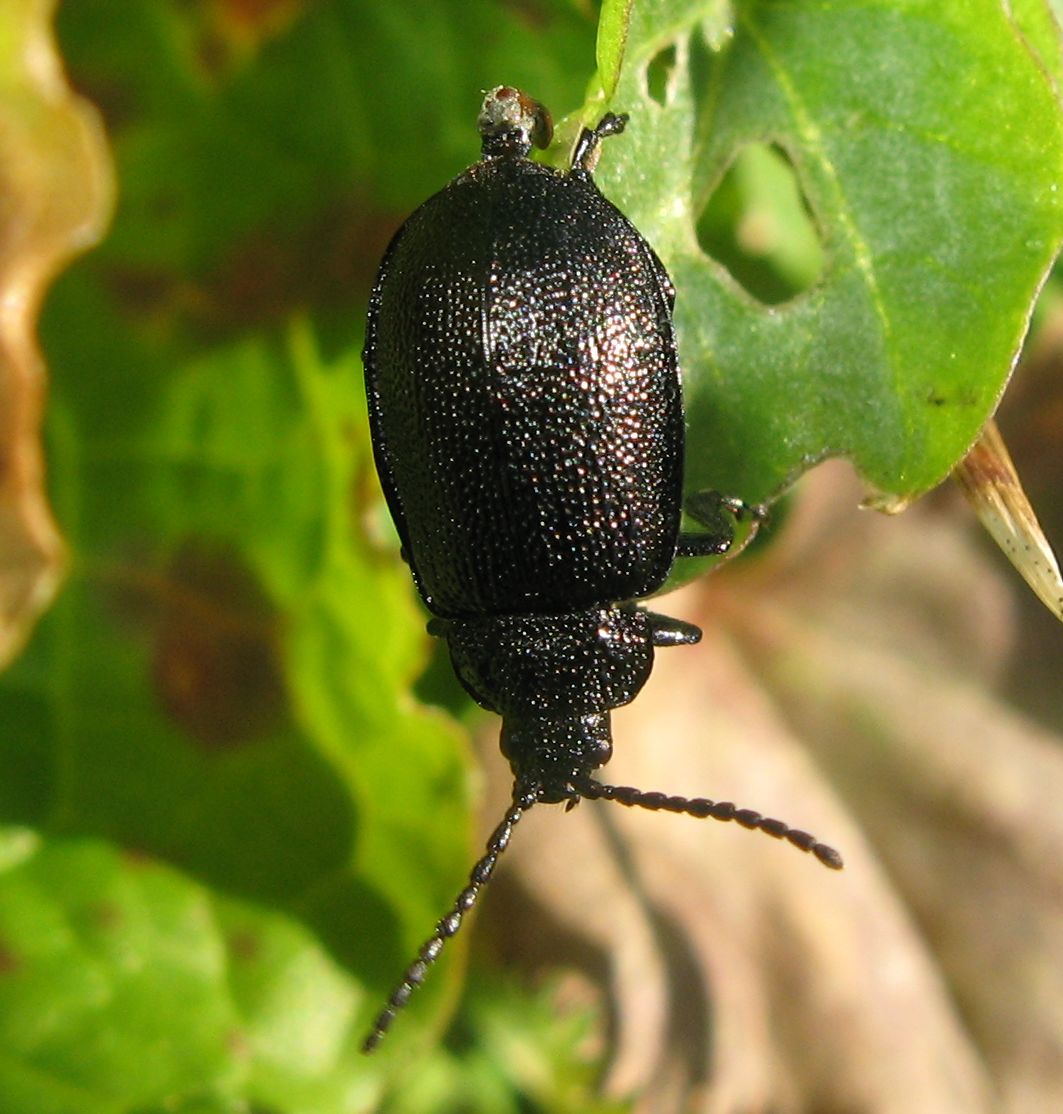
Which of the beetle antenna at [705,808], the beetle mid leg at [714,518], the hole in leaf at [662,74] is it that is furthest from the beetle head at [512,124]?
the beetle antenna at [705,808]

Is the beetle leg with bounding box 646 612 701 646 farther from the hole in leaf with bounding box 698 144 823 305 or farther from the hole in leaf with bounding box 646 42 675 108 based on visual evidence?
the hole in leaf with bounding box 646 42 675 108

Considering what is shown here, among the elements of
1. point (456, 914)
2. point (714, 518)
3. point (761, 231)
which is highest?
point (761, 231)

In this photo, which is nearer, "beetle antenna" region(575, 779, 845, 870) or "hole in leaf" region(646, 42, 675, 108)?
"hole in leaf" region(646, 42, 675, 108)

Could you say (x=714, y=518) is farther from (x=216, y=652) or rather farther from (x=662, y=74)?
(x=216, y=652)

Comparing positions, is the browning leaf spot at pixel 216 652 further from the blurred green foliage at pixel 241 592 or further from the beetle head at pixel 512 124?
the beetle head at pixel 512 124

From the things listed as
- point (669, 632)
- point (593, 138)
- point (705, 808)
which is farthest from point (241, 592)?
point (593, 138)

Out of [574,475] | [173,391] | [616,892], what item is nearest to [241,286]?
[173,391]

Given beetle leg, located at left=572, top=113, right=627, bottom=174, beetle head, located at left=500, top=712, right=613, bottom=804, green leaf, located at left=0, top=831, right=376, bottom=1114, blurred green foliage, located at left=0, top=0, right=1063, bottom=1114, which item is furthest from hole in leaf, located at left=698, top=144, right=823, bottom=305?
green leaf, located at left=0, top=831, right=376, bottom=1114

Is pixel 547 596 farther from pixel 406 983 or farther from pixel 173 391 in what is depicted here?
pixel 173 391
